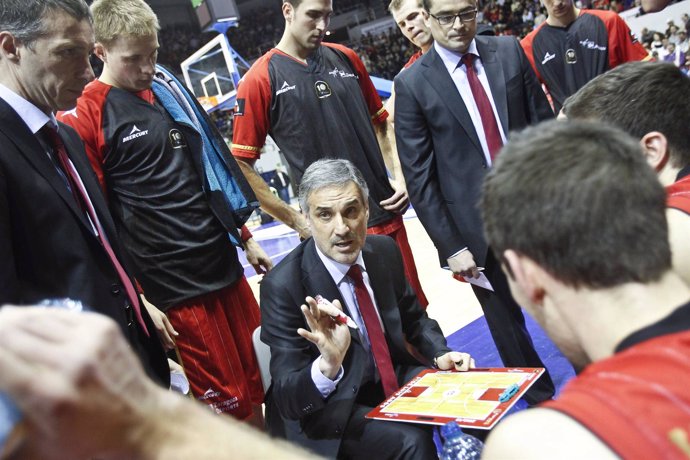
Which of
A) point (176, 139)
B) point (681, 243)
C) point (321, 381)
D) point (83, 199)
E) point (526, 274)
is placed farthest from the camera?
point (176, 139)

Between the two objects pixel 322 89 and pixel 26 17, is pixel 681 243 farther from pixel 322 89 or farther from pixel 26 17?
pixel 322 89

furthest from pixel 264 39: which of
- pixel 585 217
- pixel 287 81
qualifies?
pixel 585 217

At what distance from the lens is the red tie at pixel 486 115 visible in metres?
3.13

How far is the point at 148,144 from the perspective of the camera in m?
2.87

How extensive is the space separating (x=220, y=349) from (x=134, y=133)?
3.65 ft

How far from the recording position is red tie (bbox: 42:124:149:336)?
2137 millimetres

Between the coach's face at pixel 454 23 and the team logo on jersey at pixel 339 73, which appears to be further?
the team logo on jersey at pixel 339 73

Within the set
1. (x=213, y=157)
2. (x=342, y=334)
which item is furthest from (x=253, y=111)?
(x=342, y=334)

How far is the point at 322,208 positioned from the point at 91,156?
106cm

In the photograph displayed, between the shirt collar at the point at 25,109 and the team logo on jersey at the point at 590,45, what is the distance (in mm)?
3688

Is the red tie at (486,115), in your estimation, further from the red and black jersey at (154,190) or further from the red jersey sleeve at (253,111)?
the red and black jersey at (154,190)

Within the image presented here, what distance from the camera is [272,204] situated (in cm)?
345

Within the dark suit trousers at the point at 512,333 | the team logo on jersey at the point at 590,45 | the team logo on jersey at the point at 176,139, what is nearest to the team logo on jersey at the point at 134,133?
the team logo on jersey at the point at 176,139

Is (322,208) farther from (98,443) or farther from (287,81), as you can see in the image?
(98,443)
